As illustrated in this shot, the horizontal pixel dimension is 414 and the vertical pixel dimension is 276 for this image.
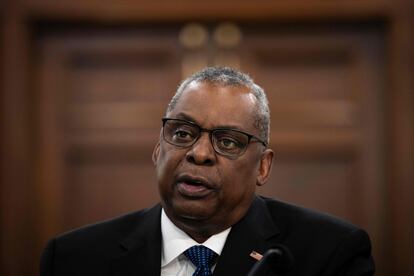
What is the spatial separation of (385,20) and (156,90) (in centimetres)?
116

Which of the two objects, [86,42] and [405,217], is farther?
[86,42]

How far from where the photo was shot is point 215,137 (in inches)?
79.8

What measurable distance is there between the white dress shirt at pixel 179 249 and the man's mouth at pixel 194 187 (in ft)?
0.57

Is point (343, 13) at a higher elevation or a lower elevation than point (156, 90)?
higher

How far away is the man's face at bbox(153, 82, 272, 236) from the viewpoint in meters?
2.00

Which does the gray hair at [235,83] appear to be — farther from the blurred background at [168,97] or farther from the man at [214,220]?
the blurred background at [168,97]

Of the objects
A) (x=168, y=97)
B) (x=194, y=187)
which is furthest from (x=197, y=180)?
(x=168, y=97)

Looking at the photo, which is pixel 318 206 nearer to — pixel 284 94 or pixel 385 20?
pixel 284 94

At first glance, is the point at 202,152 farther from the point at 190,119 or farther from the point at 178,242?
the point at 178,242

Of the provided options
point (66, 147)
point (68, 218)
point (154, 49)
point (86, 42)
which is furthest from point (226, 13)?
point (68, 218)

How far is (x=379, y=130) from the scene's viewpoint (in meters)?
3.68

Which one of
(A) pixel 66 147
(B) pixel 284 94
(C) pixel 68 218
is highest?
(B) pixel 284 94

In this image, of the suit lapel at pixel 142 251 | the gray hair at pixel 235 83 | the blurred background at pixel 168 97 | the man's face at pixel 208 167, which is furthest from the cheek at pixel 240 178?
the blurred background at pixel 168 97

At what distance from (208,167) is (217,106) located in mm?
169
